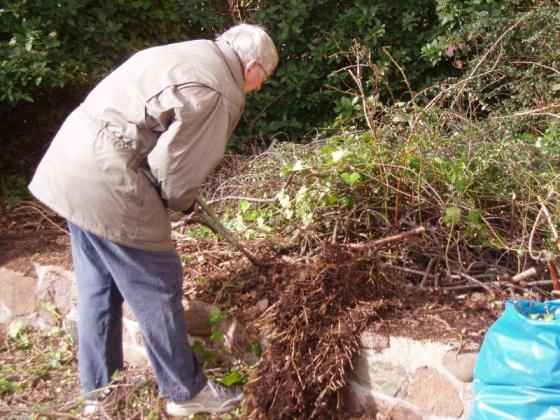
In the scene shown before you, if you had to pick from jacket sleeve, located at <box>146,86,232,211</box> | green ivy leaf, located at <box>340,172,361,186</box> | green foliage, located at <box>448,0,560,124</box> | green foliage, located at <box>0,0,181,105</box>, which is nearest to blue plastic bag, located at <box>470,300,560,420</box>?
green ivy leaf, located at <box>340,172,361,186</box>

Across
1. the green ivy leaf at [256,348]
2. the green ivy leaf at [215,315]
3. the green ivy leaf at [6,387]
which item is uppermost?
the green ivy leaf at [215,315]

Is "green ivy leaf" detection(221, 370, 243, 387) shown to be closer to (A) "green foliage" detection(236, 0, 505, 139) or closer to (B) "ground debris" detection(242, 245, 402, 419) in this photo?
(B) "ground debris" detection(242, 245, 402, 419)

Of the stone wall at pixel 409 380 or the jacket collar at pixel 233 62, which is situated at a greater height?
the jacket collar at pixel 233 62

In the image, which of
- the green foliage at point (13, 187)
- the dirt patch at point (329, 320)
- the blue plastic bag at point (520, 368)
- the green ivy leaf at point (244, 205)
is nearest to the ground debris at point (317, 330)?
the dirt patch at point (329, 320)

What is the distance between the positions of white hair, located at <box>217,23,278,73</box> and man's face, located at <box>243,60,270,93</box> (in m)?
0.02

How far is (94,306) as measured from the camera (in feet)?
10.2

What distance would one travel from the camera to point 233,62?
113 inches

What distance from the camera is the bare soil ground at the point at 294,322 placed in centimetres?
298

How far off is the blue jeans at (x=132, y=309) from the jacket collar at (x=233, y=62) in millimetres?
808

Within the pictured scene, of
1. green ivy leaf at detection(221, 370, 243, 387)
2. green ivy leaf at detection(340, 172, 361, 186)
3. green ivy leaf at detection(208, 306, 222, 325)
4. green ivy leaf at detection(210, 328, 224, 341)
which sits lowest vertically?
green ivy leaf at detection(221, 370, 243, 387)

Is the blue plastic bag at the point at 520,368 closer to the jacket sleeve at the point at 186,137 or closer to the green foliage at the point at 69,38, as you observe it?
the jacket sleeve at the point at 186,137

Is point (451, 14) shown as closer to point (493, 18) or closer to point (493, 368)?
point (493, 18)

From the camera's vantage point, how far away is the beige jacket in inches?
104

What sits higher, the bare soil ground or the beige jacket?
the beige jacket
